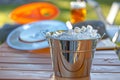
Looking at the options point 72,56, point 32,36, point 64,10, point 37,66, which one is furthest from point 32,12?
point 64,10

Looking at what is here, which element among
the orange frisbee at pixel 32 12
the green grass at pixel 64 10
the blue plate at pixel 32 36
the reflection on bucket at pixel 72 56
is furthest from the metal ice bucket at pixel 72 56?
the green grass at pixel 64 10

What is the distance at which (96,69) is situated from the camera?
1.35 m

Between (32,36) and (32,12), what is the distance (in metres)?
0.92

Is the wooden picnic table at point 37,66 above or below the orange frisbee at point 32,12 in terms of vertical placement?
above

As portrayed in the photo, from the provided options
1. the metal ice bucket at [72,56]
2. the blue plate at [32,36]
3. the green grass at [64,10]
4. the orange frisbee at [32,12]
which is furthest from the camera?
the green grass at [64,10]

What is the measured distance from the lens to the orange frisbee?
2.70 meters

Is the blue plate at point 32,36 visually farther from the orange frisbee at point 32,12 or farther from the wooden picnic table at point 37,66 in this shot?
the orange frisbee at point 32,12

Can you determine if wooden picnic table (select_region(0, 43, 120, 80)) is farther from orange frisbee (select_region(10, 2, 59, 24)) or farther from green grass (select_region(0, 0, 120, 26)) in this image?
green grass (select_region(0, 0, 120, 26))

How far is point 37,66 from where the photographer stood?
1.44m

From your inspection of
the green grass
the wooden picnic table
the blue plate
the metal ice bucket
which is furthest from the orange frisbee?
the green grass

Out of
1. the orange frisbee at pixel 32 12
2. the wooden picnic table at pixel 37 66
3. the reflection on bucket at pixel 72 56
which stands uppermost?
the reflection on bucket at pixel 72 56

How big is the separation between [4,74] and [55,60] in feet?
0.75

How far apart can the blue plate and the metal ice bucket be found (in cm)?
55

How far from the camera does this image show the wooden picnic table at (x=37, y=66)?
1.26m
